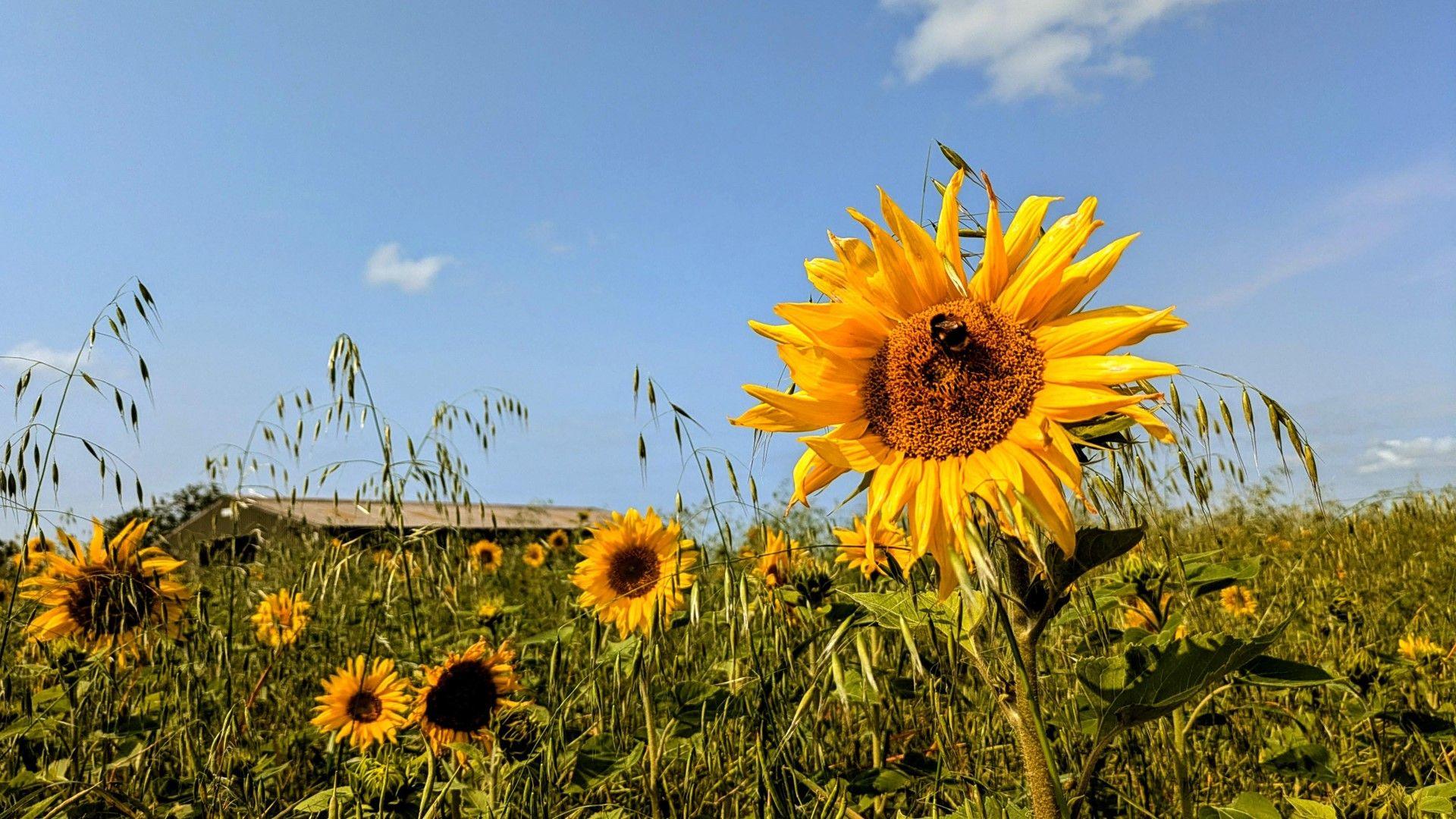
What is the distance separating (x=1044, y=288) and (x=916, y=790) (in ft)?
4.41

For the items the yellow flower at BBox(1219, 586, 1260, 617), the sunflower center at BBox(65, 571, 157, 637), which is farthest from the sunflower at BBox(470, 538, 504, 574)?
the yellow flower at BBox(1219, 586, 1260, 617)

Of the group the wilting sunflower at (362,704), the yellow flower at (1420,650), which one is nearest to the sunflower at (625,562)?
the wilting sunflower at (362,704)

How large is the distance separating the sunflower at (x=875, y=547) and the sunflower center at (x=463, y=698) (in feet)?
3.99

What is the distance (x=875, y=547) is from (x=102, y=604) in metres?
3.05

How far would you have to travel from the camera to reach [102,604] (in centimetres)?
325

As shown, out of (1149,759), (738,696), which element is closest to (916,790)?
(738,696)

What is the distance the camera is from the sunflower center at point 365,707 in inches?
125

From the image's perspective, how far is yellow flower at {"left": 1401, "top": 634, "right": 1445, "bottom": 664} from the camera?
3.14m

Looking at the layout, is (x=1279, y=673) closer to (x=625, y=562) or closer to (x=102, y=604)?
(x=625, y=562)

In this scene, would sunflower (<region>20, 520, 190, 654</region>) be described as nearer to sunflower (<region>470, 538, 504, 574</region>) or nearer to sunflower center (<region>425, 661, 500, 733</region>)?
sunflower center (<region>425, 661, 500, 733</region>)

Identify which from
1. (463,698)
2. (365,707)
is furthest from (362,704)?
(463,698)

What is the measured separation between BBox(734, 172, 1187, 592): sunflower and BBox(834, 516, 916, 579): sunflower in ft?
0.15

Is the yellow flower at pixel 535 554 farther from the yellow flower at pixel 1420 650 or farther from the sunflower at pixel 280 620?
the yellow flower at pixel 1420 650

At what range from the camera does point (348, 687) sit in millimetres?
3191
